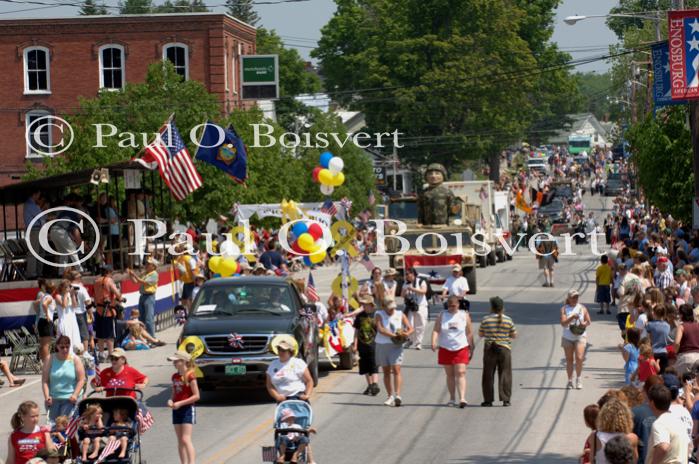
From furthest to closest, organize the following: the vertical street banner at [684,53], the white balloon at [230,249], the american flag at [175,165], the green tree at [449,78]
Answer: the green tree at [449,78] → the white balloon at [230,249] → the american flag at [175,165] → the vertical street banner at [684,53]

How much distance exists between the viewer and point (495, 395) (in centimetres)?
2114

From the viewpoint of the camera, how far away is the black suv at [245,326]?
2014 centimetres

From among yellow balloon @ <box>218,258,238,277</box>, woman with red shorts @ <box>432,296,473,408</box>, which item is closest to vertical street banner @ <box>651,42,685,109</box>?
yellow balloon @ <box>218,258,238,277</box>

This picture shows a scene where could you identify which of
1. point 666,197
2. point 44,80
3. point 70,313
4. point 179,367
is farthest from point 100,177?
point 44,80

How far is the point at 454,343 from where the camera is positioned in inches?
780

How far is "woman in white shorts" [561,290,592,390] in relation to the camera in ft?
68.2

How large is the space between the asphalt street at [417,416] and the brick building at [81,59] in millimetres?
38207

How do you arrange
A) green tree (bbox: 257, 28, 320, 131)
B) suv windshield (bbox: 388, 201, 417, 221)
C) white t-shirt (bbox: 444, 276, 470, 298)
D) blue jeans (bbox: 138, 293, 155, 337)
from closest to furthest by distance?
white t-shirt (bbox: 444, 276, 470, 298), blue jeans (bbox: 138, 293, 155, 337), suv windshield (bbox: 388, 201, 417, 221), green tree (bbox: 257, 28, 320, 131)

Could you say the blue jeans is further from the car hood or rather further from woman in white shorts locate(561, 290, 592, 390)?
woman in white shorts locate(561, 290, 592, 390)

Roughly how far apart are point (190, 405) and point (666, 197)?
2514cm

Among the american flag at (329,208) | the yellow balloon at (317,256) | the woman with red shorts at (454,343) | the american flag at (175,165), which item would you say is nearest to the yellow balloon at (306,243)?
the yellow balloon at (317,256)

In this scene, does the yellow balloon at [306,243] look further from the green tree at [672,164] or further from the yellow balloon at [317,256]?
the green tree at [672,164]

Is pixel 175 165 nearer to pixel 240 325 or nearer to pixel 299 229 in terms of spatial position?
pixel 299 229

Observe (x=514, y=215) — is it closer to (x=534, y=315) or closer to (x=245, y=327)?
(x=534, y=315)
